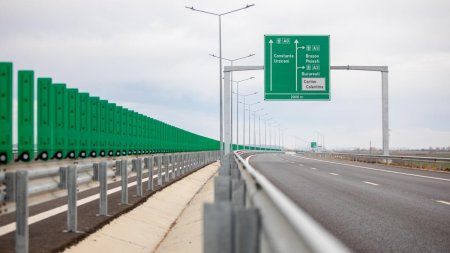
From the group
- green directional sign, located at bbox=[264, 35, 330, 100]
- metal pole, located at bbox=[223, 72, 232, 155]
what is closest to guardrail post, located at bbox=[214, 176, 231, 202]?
A: green directional sign, located at bbox=[264, 35, 330, 100]

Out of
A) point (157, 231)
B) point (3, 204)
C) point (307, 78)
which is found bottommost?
point (157, 231)

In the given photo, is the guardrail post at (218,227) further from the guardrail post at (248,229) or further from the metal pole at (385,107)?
the metal pole at (385,107)

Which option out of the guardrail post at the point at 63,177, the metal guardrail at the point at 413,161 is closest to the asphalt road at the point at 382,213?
the guardrail post at the point at 63,177

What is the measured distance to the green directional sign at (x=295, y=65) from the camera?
1433 inches

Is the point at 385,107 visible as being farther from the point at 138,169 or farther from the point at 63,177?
the point at 63,177

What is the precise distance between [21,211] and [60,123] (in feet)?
15.2

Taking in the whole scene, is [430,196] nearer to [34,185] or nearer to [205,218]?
[34,185]

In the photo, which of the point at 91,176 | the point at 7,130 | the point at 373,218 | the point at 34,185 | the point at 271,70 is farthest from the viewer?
the point at 271,70

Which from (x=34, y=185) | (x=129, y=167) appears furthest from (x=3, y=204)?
(x=129, y=167)

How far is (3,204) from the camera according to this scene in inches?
233

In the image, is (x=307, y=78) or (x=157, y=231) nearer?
(x=157, y=231)

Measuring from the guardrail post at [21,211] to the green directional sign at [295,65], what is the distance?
30815 millimetres

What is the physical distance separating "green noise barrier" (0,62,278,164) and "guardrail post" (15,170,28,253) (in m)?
0.89

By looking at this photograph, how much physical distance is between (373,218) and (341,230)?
5.55 ft
